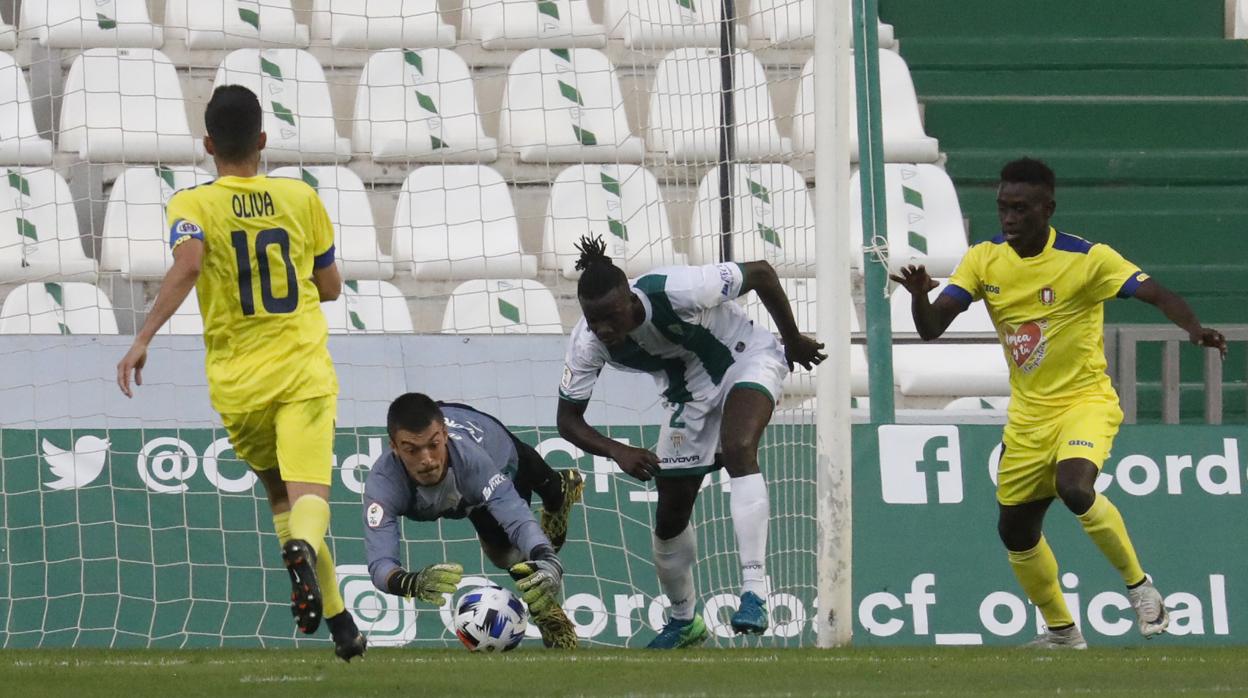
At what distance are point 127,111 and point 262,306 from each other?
16.4ft

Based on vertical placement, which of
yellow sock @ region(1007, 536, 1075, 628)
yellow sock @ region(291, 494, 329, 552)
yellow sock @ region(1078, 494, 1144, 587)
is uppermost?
yellow sock @ region(291, 494, 329, 552)

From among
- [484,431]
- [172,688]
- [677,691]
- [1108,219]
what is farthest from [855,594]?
Result: [1108,219]

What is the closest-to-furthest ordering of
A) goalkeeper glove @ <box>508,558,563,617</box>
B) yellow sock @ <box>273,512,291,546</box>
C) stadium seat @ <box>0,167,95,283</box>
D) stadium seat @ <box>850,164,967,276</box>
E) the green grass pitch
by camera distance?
the green grass pitch
yellow sock @ <box>273,512,291,546</box>
goalkeeper glove @ <box>508,558,563,617</box>
stadium seat @ <box>0,167,95,283</box>
stadium seat @ <box>850,164,967,276</box>

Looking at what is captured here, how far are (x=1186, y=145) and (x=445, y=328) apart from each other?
5.77 meters

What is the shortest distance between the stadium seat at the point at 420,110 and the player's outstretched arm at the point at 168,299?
16.0 feet

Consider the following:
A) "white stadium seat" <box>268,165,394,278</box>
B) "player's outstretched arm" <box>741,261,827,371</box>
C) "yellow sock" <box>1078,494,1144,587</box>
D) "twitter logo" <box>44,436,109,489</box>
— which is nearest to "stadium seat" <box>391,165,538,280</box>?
"white stadium seat" <box>268,165,394,278</box>


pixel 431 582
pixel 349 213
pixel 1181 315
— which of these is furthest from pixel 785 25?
pixel 431 582

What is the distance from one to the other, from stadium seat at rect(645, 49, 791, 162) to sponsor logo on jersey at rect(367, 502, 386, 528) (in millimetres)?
2693

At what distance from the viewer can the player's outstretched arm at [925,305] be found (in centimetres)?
654

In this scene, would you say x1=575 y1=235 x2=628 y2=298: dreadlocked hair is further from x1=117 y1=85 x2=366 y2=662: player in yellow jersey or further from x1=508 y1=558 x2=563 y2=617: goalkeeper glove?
x1=117 y1=85 x2=366 y2=662: player in yellow jersey

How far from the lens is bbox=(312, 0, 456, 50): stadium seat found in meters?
10.6

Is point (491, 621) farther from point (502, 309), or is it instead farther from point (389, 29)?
point (389, 29)

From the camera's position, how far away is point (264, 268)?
561 centimetres

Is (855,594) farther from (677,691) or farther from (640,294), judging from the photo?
(677,691)
